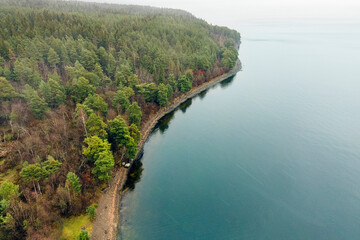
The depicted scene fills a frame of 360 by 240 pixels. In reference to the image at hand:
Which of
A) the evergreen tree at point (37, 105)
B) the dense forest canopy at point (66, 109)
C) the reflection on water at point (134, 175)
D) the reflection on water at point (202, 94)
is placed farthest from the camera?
the reflection on water at point (202, 94)

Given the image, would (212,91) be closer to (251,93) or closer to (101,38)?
(251,93)

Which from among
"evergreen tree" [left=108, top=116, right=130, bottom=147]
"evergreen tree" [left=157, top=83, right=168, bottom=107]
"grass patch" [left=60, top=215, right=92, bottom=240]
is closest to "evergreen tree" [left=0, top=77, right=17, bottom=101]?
"evergreen tree" [left=108, top=116, right=130, bottom=147]

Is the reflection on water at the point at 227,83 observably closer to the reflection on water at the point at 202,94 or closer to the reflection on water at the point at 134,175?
the reflection on water at the point at 202,94

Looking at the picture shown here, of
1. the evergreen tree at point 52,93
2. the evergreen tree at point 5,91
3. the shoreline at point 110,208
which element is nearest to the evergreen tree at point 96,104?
the evergreen tree at point 52,93

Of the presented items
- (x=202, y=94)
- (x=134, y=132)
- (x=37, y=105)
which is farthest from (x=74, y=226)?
(x=202, y=94)

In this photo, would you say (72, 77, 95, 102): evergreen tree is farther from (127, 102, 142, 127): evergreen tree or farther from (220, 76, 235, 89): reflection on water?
(220, 76, 235, 89): reflection on water

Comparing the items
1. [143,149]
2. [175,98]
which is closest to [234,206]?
[143,149]

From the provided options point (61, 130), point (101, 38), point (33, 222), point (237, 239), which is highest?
point (101, 38)

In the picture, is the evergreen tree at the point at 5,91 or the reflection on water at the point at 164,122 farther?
the reflection on water at the point at 164,122
